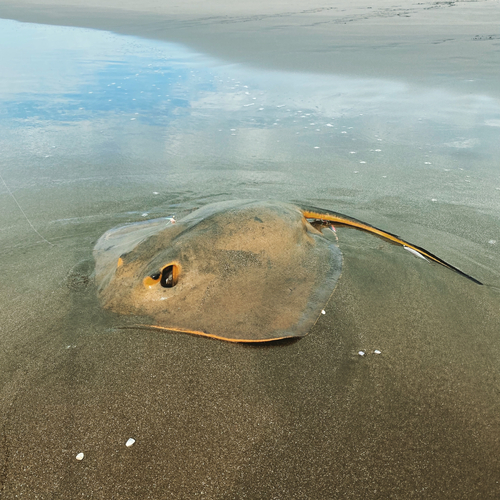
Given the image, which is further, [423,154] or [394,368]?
[423,154]

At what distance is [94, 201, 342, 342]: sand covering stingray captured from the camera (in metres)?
2.60

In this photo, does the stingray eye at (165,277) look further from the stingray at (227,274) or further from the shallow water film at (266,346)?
the shallow water film at (266,346)

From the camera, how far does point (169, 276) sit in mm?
2777

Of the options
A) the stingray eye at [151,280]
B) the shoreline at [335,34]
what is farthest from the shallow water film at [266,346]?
the shoreline at [335,34]

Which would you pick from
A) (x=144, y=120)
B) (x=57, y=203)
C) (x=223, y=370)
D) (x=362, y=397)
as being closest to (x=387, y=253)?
(x=362, y=397)

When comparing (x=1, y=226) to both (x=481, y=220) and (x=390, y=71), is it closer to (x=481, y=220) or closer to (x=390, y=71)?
(x=481, y=220)

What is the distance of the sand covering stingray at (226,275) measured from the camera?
260 centimetres

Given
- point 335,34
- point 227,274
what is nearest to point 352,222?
point 227,274

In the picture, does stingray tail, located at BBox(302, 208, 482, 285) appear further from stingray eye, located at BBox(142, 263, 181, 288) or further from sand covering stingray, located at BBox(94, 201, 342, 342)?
stingray eye, located at BBox(142, 263, 181, 288)

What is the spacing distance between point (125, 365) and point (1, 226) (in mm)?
2797

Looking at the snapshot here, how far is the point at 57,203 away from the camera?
16.1 feet

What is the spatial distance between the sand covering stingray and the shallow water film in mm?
173

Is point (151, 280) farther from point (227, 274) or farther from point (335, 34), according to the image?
point (335, 34)

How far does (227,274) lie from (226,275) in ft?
0.04
